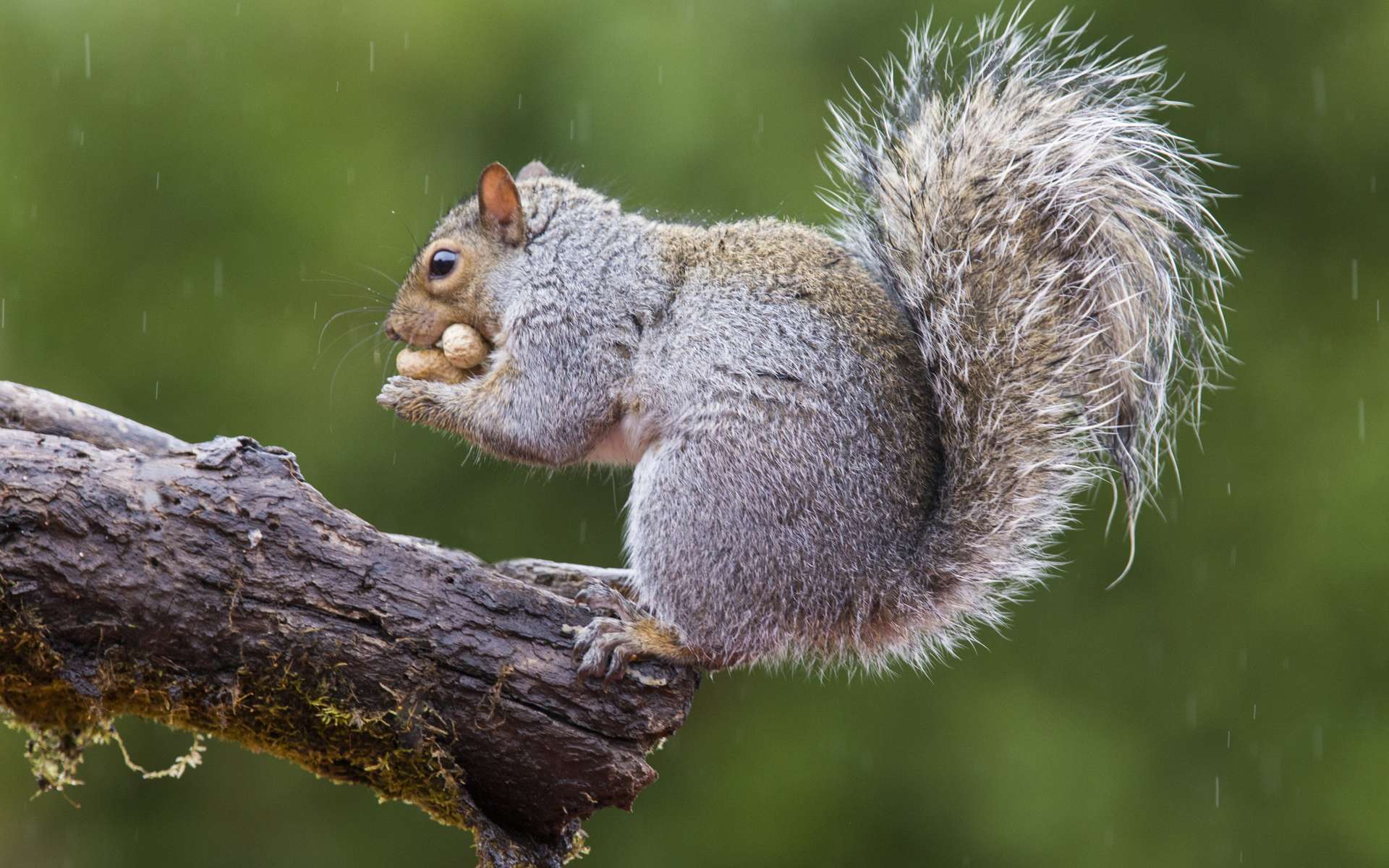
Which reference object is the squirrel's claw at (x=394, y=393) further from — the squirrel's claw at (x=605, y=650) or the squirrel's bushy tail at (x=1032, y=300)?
the squirrel's bushy tail at (x=1032, y=300)

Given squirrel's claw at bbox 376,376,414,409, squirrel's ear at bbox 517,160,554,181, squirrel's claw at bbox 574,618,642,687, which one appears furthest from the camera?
squirrel's ear at bbox 517,160,554,181

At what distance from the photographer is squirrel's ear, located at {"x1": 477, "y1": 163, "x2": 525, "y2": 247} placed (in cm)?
284

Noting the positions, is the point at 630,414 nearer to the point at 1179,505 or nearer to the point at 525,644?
the point at 525,644

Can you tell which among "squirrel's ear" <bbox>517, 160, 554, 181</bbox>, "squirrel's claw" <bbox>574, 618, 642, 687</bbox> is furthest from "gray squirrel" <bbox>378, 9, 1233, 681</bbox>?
"squirrel's ear" <bbox>517, 160, 554, 181</bbox>

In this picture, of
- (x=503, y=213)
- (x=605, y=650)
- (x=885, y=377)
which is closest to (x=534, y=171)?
(x=503, y=213)

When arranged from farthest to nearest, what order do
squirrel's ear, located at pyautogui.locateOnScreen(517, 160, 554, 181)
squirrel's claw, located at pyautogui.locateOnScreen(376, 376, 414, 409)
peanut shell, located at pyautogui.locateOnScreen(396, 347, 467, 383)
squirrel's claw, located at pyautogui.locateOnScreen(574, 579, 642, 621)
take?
squirrel's ear, located at pyautogui.locateOnScreen(517, 160, 554, 181), peanut shell, located at pyautogui.locateOnScreen(396, 347, 467, 383), squirrel's claw, located at pyautogui.locateOnScreen(376, 376, 414, 409), squirrel's claw, located at pyautogui.locateOnScreen(574, 579, 642, 621)

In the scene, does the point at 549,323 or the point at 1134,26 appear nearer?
the point at 549,323

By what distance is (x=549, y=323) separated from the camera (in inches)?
106

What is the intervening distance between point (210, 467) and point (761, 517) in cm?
97

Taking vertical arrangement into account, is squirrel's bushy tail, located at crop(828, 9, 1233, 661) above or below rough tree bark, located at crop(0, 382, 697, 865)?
above

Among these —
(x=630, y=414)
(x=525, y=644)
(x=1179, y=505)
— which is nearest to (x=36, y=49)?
(x=630, y=414)

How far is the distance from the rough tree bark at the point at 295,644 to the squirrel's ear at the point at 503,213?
2.83 feet

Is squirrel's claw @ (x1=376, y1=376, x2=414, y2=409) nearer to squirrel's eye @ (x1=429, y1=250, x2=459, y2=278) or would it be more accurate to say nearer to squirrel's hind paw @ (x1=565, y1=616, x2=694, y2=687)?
squirrel's eye @ (x1=429, y1=250, x2=459, y2=278)

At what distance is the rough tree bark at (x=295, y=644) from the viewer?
1.97m
